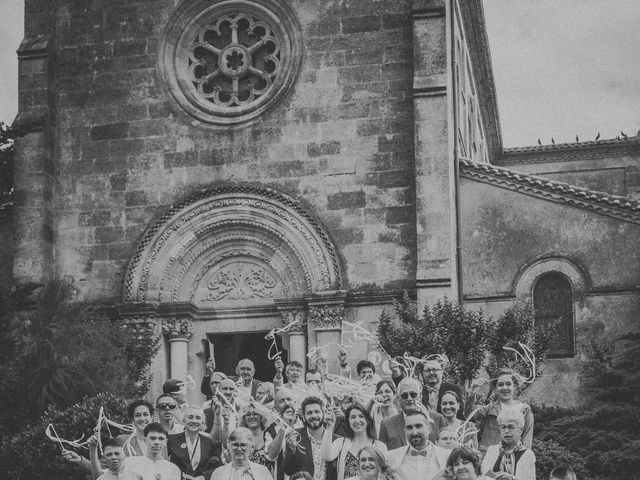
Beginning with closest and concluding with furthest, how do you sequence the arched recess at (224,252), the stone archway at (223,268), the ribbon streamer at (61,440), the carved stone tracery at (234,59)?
the ribbon streamer at (61,440), the stone archway at (223,268), the arched recess at (224,252), the carved stone tracery at (234,59)

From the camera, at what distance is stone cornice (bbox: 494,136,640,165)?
3952cm

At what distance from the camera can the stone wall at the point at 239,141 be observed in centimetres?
2289

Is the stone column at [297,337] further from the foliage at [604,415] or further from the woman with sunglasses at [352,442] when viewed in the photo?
the woman with sunglasses at [352,442]

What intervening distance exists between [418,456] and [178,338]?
1250 cm

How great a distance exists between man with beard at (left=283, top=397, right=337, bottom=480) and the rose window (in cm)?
1198

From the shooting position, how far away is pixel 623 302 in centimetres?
2270

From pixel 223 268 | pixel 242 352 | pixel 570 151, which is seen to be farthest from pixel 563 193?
pixel 570 151

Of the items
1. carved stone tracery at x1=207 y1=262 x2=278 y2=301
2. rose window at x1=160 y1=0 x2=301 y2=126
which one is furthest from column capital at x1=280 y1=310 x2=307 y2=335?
rose window at x1=160 y1=0 x2=301 y2=126

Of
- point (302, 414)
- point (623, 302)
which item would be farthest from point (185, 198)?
point (302, 414)

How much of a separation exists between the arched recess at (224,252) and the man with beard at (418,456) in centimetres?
1170

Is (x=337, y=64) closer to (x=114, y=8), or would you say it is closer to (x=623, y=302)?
(x=114, y=8)

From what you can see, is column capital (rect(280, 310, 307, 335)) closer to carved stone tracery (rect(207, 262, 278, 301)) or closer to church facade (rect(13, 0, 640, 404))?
church facade (rect(13, 0, 640, 404))

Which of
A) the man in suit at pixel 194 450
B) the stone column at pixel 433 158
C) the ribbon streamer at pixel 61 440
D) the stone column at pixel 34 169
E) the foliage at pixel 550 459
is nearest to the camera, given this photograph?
the man in suit at pixel 194 450

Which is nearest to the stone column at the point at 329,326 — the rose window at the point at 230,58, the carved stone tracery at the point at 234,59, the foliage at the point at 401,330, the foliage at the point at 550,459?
the foliage at the point at 401,330
